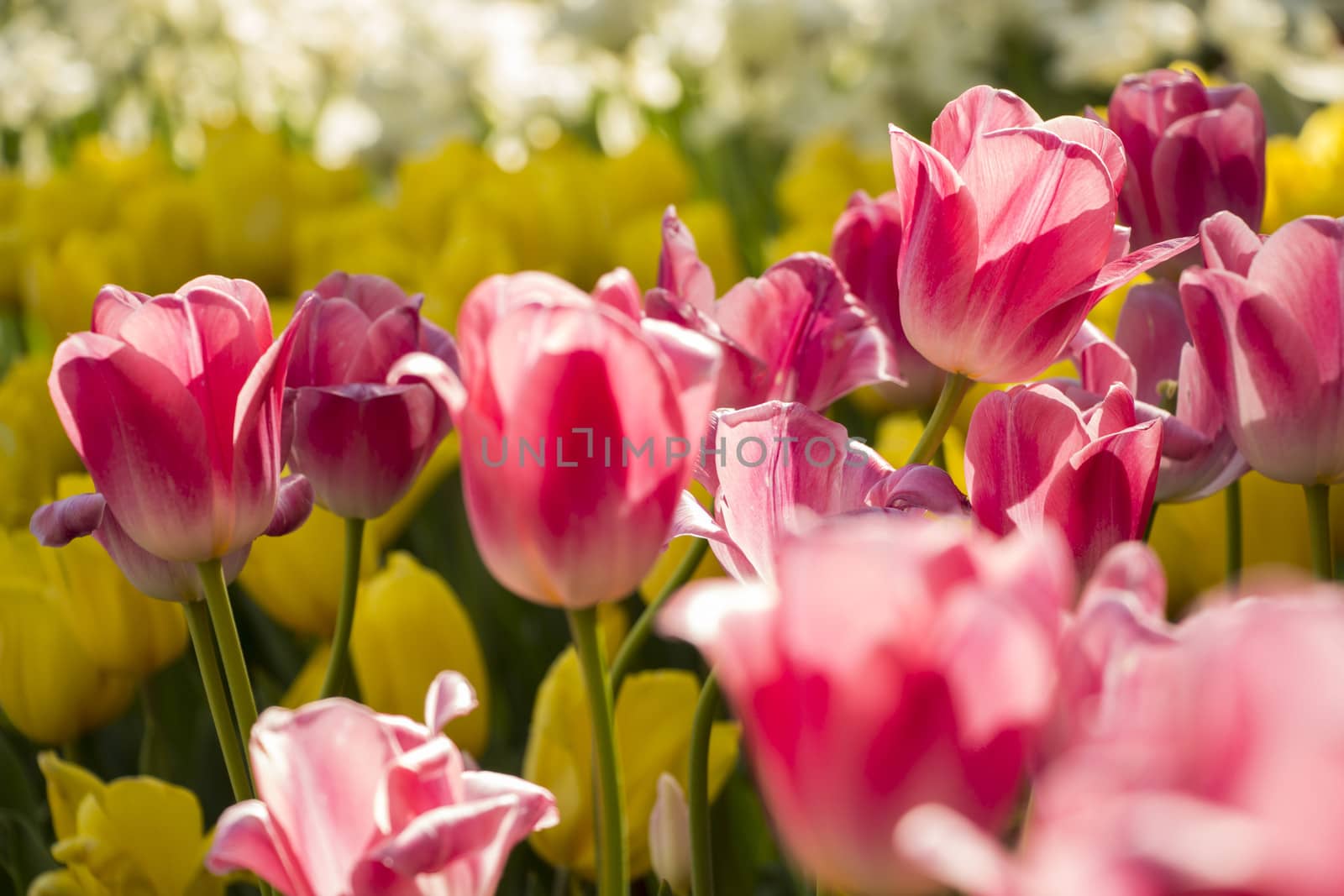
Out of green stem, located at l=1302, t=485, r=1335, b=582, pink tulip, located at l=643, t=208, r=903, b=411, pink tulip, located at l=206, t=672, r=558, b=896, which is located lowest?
pink tulip, located at l=206, t=672, r=558, b=896

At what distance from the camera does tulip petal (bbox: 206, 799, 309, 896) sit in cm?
32

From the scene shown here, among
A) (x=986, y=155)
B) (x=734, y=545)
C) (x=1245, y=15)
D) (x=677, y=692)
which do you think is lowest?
(x=677, y=692)

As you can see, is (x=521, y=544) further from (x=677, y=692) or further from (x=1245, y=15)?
(x=1245, y=15)

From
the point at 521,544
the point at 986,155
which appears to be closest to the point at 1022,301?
the point at 986,155

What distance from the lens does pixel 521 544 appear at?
342 mm

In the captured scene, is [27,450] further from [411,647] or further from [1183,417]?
[1183,417]

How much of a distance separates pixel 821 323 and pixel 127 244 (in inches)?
39.1

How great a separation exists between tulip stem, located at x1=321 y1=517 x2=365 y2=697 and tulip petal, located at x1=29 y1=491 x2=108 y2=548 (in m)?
0.09

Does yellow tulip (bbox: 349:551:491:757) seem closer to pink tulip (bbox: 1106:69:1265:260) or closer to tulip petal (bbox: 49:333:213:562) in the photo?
tulip petal (bbox: 49:333:213:562)

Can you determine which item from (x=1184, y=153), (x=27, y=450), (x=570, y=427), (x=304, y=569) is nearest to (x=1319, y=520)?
(x=1184, y=153)

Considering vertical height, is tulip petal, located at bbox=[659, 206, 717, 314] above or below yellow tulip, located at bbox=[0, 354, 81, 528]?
above

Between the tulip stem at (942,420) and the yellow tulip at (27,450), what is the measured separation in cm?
68

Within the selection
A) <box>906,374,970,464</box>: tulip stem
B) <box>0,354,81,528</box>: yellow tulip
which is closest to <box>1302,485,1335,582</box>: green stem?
<box>906,374,970,464</box>: tulip stem

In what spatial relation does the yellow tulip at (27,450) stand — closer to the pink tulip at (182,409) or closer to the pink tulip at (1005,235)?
the pink tulip at (182,409)
